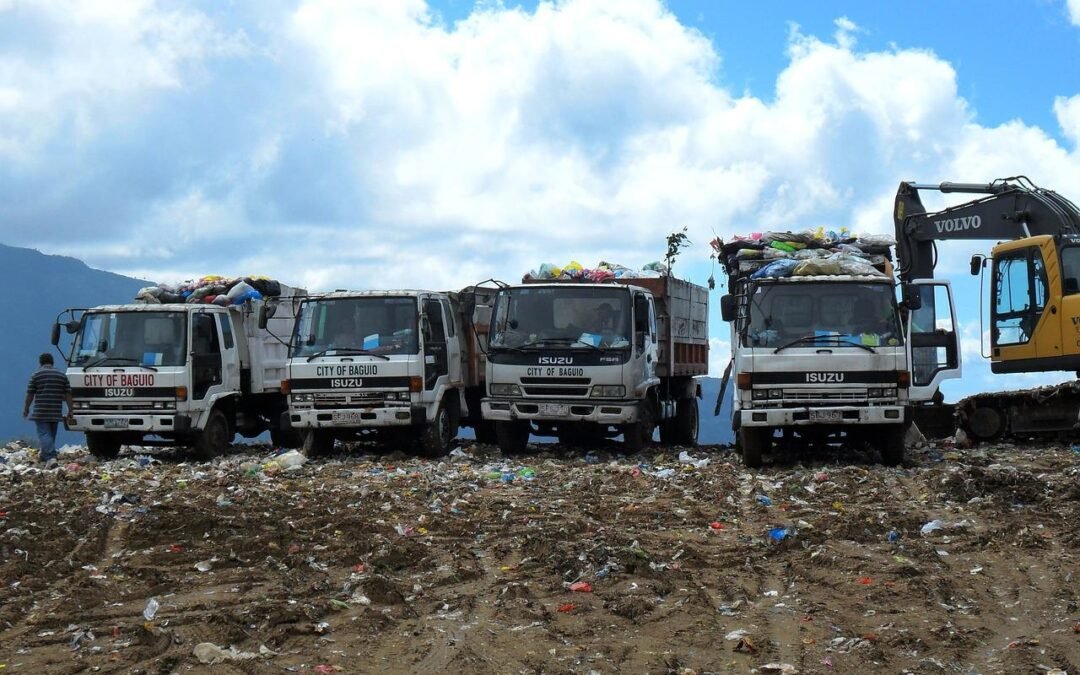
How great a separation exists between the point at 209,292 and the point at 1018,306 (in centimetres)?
1201

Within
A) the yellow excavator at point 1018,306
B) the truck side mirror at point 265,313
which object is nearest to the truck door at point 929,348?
the yellow excavator at point 1018,306

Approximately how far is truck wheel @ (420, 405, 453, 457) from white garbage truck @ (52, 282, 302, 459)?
9.67ft

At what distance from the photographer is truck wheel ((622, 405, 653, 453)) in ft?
53.3

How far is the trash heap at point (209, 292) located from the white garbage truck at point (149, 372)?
398 millimetres

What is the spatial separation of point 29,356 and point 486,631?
20275 cm

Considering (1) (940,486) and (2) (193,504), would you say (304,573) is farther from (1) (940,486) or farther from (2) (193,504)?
(1) (940,486)

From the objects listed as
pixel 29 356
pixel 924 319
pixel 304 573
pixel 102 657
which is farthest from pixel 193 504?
pixel 29 356

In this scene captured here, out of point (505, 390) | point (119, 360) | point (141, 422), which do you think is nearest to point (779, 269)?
point (505, 390)

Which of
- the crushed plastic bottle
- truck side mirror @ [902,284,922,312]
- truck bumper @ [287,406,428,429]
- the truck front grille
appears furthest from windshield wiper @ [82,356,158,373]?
the crushed plastic bottle

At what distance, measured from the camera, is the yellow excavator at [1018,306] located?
16.1 metres

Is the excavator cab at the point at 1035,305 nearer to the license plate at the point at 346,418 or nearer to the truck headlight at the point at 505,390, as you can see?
the truck headlight at the point at 505,390

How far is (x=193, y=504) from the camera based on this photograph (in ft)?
38.2

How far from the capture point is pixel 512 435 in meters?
16.9

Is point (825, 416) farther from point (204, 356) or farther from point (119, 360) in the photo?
point (119, 360)
